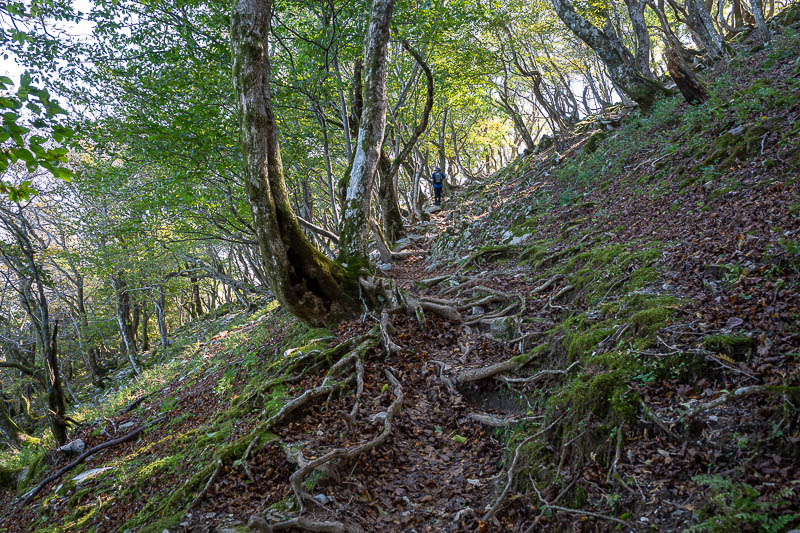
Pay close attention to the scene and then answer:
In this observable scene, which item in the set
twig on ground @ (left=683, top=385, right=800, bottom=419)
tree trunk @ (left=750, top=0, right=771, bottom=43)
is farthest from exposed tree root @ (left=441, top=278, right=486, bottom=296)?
tree trunk @ (left=750, top=0, right=771, bottom=43)

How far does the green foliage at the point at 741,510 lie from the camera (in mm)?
2193

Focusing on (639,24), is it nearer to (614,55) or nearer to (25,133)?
(614,55)

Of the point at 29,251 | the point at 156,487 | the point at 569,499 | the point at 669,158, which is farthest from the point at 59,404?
the point at 669,158

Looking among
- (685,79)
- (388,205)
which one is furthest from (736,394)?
(388,205)

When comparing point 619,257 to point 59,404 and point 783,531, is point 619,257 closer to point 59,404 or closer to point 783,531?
A: point 783,531

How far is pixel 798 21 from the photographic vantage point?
12.6 m

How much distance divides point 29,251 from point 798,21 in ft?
67.6

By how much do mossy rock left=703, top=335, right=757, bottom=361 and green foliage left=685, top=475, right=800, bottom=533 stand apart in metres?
1.17

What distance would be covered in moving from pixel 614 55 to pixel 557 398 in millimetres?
10319

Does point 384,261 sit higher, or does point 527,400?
point 384,261

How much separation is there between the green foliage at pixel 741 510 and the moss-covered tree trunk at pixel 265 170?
5.60 meters

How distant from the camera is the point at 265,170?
246 inches

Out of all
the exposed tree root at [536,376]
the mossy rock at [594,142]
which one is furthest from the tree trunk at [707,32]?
the exposed tree root at [536,376]

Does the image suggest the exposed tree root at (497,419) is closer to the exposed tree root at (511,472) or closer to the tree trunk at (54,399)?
the exposed tree root at (511,472)
